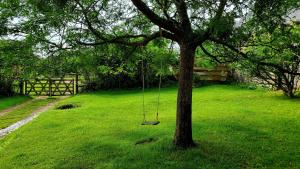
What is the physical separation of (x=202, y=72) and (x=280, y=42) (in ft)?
50.3

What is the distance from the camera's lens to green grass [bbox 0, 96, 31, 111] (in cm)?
1777

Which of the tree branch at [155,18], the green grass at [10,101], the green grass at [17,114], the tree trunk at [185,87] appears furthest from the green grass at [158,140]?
the green grass at [10,101]

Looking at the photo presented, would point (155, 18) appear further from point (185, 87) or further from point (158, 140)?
point (158, 140)

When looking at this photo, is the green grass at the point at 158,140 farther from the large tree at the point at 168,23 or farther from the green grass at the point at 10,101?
the green grass at the point at 10,101

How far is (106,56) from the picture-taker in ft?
28.0

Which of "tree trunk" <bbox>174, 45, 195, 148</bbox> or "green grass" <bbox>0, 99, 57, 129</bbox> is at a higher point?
"tree trunk" <bbox>174, 45, 195, 148</bbox>

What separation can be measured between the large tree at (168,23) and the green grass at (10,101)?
1122 centimetres

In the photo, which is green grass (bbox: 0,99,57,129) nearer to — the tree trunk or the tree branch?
the tree trunk

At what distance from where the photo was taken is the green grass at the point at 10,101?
17773mm

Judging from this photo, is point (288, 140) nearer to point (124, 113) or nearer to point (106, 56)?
point (106, 56)

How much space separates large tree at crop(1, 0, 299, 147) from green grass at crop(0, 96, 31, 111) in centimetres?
1122

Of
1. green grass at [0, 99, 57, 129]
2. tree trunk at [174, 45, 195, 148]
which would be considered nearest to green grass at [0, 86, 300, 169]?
tree trunk at [174, 45, 195, 148]

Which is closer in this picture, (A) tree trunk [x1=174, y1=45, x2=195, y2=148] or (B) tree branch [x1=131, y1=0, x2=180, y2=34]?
(B) tree branch [x1=131, y1=0, x2=180, y2=34]

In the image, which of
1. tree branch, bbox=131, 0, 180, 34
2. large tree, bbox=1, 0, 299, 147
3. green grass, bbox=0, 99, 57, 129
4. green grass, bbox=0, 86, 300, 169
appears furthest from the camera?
green grass, bbox=0, 99, 57, 129
